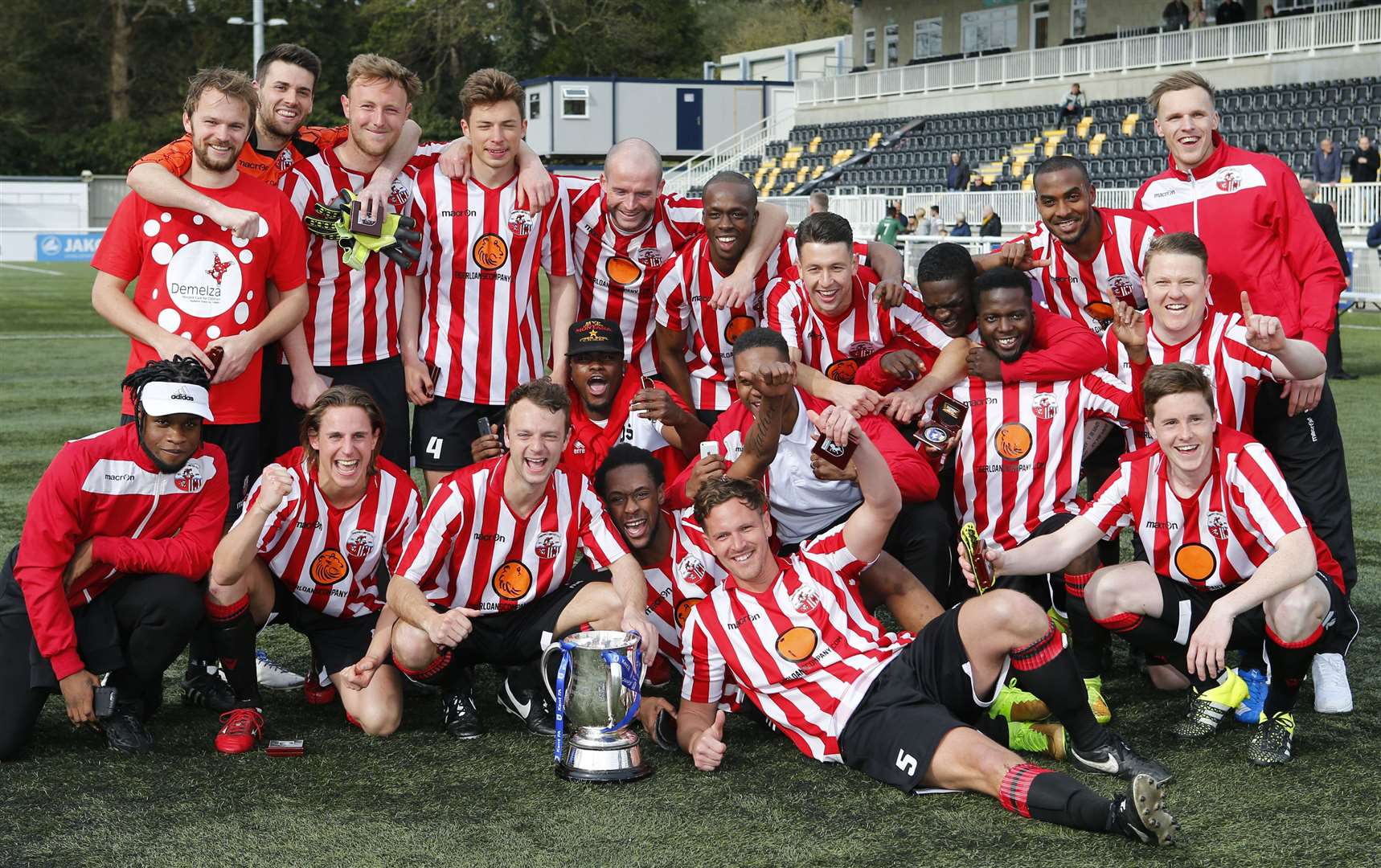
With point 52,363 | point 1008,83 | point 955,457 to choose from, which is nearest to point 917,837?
point 955,457

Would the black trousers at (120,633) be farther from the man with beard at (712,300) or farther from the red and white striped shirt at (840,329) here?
the red and white striped shirt at (840,329)

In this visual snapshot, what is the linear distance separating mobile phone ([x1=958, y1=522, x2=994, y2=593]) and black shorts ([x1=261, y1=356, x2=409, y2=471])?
1.85 m

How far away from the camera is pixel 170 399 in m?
3.71

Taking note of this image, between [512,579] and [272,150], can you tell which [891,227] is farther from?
[512,579]

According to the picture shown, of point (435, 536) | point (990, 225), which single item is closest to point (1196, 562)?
point (435, 536)

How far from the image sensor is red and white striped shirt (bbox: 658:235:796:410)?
4.96m

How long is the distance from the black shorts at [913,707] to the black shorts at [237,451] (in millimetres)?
1970

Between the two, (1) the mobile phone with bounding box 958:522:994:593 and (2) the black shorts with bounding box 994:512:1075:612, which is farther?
(2) the black shorts with bounding box 994:512:1075:612

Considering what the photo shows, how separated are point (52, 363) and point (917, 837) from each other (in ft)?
38.7

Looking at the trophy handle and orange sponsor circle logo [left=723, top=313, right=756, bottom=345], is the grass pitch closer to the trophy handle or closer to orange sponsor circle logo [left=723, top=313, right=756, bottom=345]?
the trophy handle

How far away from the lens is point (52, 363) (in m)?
13.0

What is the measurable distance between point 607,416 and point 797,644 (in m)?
1.36

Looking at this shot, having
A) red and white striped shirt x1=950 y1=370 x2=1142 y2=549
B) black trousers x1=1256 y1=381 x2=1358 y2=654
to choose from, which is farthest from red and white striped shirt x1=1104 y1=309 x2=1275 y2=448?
red and white striped shirt x1=950 y1=370 x2=1142 y2=549

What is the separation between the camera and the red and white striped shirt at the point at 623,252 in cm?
510
